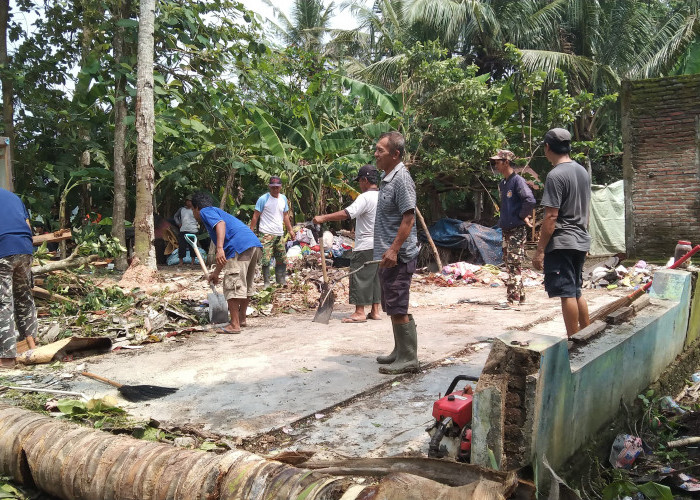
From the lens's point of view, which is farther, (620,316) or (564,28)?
(564,28)

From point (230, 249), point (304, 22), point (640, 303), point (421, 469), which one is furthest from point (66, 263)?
point (304, 22)

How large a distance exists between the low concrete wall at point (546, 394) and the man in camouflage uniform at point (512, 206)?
334cm

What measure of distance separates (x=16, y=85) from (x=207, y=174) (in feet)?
13.5

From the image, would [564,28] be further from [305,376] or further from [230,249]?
[305,376]

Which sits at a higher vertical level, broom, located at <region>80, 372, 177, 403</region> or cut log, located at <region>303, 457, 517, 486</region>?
cut log, located at <region>303, 457, 517, 486</region>

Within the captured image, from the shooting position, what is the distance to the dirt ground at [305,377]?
11.4 ft

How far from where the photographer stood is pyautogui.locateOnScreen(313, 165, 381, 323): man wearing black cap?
21.9 feet

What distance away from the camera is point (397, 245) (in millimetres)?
4402

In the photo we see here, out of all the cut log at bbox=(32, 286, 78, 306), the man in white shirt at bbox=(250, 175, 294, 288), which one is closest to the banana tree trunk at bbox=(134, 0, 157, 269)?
the man in white shirt at bbox=(250, 175, 294, 288)

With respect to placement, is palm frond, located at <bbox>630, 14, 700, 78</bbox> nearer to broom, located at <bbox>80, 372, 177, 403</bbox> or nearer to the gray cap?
the gray cap

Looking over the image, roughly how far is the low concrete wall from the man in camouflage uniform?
334cm

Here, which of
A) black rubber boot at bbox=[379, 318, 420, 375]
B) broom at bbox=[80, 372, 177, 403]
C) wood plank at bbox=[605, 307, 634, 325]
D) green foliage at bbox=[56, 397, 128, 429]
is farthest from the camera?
black rubber boot at bbox=[379, 318, 420, 375]

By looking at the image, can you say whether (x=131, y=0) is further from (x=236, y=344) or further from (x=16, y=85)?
(x=236, y=344)

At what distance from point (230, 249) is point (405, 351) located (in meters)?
2.60
